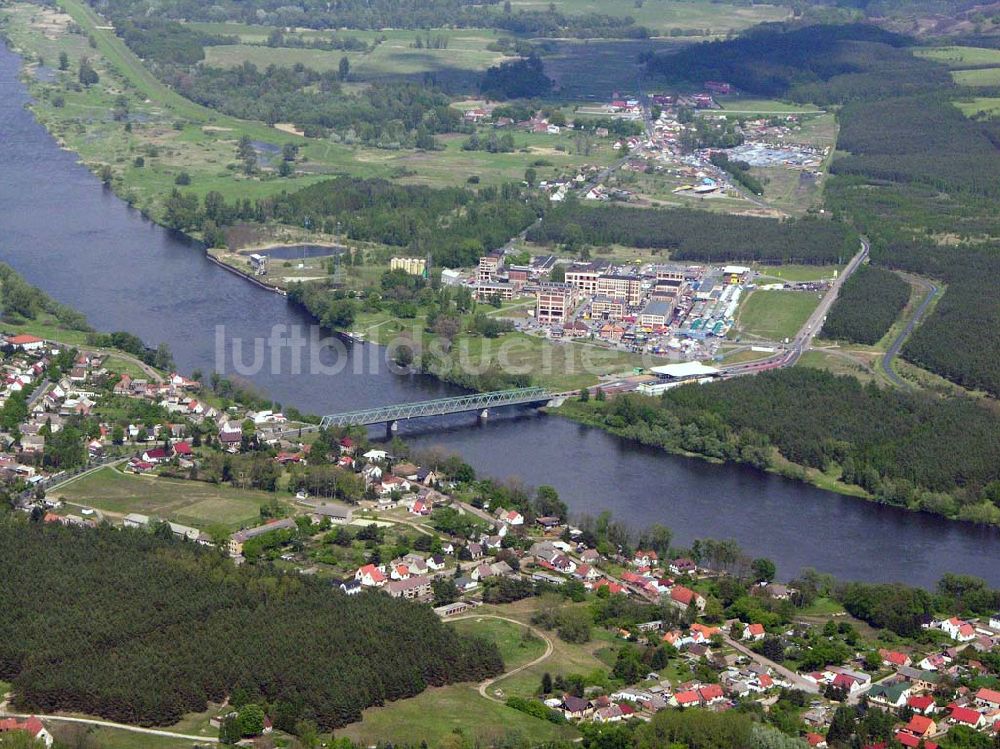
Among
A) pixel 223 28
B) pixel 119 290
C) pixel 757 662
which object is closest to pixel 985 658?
pixel 757 662

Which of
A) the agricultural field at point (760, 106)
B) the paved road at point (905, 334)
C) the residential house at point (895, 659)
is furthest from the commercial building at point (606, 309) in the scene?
the agricultural field at point (760, 106)

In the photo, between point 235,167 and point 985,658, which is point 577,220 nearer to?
point 235,167

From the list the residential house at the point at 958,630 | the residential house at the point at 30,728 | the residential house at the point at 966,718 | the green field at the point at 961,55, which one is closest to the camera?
the residential house at the point at 30,728

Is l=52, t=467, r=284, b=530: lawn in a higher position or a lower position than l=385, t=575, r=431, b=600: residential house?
lower

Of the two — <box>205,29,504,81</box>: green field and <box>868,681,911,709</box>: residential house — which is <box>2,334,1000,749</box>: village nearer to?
<box>868,681,911,709</box>: residential house

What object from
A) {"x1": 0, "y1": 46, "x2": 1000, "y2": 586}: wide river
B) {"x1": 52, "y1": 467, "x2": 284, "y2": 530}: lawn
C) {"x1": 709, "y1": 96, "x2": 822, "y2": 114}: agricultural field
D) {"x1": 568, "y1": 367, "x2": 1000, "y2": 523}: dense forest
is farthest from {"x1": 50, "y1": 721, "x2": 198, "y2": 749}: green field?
{"x1": 709, "y1": 96, "x2": 822, "y2": 114}: agricultural field

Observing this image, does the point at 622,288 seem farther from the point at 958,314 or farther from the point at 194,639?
the point at 194,639

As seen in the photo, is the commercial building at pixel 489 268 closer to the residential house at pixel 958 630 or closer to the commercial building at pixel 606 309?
the commercial building at pixel 606 309
